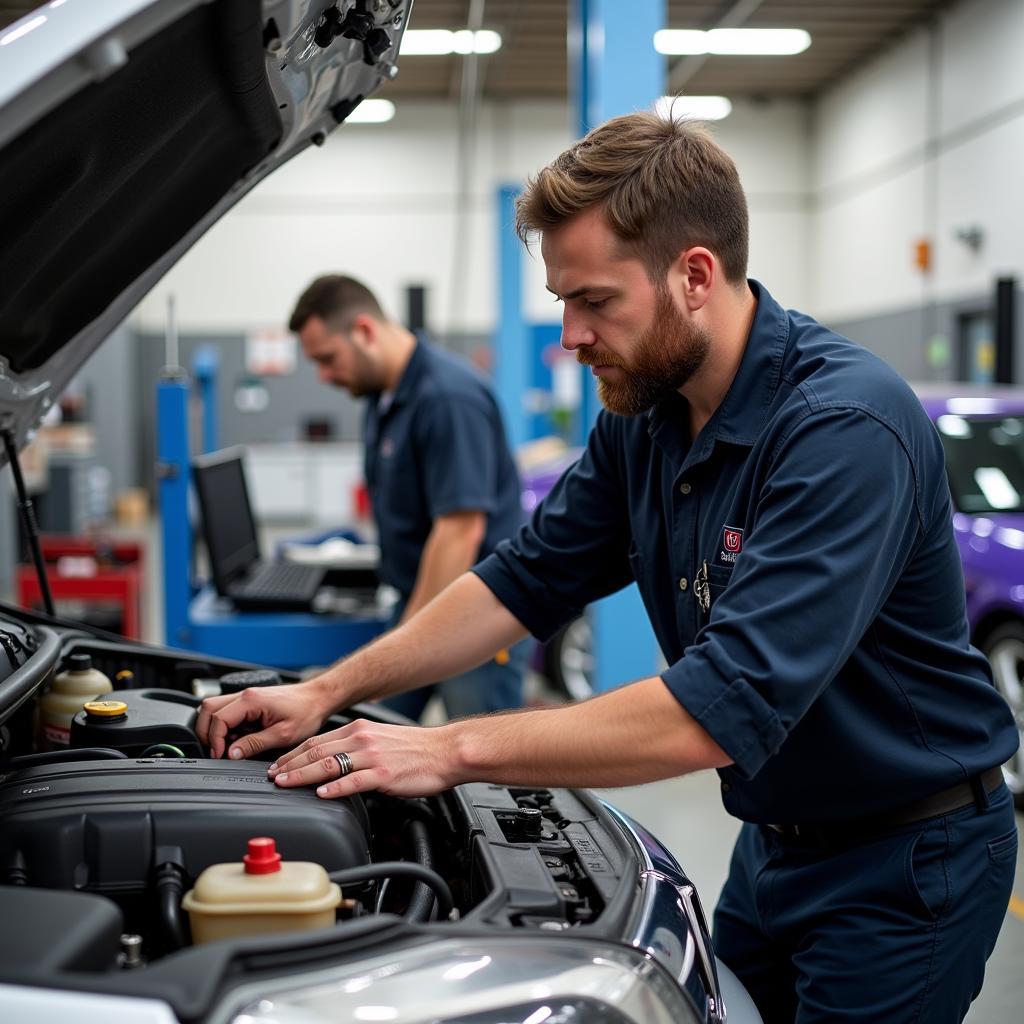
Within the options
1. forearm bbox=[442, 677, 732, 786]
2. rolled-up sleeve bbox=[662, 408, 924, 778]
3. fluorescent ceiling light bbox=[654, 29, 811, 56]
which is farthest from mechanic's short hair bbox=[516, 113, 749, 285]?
fluorescent ceiling light bbox=[654, 29, 811, 56]

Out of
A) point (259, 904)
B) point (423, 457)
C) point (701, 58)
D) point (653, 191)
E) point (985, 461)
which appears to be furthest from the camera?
point (701, 58)

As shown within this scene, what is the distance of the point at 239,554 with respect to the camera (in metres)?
4.06

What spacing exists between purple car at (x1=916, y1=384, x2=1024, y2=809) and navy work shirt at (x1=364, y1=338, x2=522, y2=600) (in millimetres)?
1415

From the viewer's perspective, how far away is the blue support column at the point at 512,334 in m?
11.3

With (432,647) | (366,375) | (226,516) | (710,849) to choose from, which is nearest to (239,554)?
(226,516)

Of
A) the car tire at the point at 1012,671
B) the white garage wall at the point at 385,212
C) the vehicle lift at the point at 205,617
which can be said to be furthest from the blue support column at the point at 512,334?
the car tire at the point at 1012,671

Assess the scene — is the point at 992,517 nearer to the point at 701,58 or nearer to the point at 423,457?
the point at 423,457

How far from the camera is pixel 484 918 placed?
3.82 ft

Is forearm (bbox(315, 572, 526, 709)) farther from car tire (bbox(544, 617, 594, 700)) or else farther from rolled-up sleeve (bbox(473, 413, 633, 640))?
car tire (bbox(544, 617, 594, 700))

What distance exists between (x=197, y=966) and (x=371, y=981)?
0.48 feet

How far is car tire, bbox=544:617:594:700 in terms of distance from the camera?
5.13 m

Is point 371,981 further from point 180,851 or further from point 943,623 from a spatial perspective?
point 943,623

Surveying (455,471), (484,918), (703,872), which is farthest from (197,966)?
(703,872)

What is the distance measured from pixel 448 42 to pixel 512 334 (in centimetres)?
342
